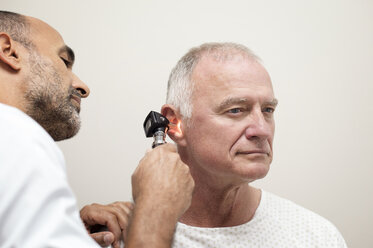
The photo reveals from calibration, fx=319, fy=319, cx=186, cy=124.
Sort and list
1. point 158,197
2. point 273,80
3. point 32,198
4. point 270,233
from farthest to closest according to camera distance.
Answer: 1. point 273,80
2. point 270,233
3. point 158,197
4. point 32,198

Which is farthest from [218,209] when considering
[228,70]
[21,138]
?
[21,138]

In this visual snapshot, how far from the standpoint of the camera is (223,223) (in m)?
1.47

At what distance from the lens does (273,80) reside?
6.52 feet

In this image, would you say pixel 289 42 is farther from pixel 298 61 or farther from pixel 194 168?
pixel 194 168

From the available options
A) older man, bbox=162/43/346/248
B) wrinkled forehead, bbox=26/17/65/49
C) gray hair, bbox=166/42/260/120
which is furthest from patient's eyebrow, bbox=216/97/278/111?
wrinkled forehead, bbox=26/17/65/49

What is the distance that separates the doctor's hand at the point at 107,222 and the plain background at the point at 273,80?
45 centimetres

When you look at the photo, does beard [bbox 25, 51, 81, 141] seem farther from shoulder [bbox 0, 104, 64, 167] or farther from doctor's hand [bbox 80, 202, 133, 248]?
shoulder [bbox 0, 104, 64, 167]

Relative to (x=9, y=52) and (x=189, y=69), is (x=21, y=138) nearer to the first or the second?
(x=9, y=52)

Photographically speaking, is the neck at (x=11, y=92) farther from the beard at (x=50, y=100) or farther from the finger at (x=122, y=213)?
the finger at (x=122, y=213)

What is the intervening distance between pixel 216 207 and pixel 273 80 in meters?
0.92

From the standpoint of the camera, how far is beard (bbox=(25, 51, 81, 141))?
1319 mm

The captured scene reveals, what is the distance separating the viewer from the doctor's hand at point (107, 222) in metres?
1.28

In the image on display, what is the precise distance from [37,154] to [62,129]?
833 millimetres

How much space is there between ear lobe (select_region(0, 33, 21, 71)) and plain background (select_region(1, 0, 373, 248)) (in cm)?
55
